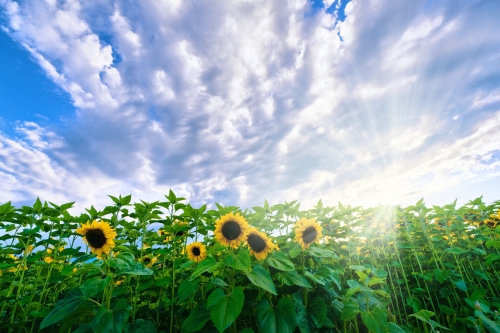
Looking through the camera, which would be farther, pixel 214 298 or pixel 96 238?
pixel 96 238

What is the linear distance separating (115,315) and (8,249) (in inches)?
96.2

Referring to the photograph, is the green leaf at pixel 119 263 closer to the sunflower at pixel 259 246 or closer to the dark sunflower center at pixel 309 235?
the sunflower at pixel 259 246

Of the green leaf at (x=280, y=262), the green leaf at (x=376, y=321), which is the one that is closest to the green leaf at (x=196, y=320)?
the green leaf at (x=280, y=262)

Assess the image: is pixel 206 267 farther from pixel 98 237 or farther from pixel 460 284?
pixel 460 284

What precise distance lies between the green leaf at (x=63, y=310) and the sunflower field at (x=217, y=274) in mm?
13

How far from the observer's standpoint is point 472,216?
19.2ft

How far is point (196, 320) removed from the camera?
2.21 m

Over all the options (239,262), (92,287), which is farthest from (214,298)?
(92,287)

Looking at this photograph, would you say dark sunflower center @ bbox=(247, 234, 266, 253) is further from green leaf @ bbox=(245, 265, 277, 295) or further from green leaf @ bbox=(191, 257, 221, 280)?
green leaf @ bbox=(191, 257, 221, 280)

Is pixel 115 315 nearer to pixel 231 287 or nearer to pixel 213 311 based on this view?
pixel 213 311

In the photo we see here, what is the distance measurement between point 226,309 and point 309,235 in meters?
1.27

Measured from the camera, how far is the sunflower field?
2.18 metres

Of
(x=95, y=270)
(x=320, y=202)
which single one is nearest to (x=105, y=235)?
(x=95, y=270)

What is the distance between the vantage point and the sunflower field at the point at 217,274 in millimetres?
2180
